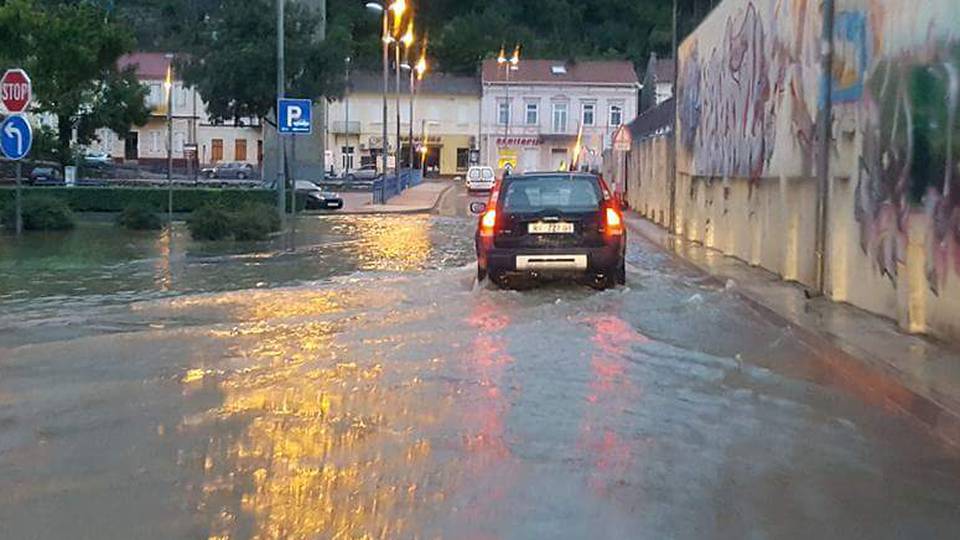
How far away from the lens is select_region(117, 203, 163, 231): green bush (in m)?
27.5

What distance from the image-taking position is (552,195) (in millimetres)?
14664

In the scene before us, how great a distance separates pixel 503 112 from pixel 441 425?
83.0m

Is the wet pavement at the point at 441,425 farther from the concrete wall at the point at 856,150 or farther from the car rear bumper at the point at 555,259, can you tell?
the concrete wall at the point at 856,150

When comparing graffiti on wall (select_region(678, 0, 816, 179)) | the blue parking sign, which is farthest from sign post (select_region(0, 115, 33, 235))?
graffiti on wall (select_region(678, 0, 816, 179))

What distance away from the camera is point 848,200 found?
12.7m

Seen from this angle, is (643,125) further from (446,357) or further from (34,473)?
(34,473)

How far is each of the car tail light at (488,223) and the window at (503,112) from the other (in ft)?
247

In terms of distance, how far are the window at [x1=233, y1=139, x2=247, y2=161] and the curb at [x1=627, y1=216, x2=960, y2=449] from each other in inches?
3080

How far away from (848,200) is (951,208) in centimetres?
291

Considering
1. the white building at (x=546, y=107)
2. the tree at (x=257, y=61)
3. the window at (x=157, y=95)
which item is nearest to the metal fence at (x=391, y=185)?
the tree at (x=257, y=61)

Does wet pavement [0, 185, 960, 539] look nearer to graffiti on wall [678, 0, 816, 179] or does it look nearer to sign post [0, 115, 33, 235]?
graffiti on wall [678, 0, 816, 179]

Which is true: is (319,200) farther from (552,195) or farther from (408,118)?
(408,118)

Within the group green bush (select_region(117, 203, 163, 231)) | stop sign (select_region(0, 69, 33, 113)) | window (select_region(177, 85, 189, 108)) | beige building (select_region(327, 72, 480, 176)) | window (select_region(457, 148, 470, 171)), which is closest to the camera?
stop sign (select_region(0, 69, 33, 113))

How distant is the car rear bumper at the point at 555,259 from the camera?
→ 14.3 m
